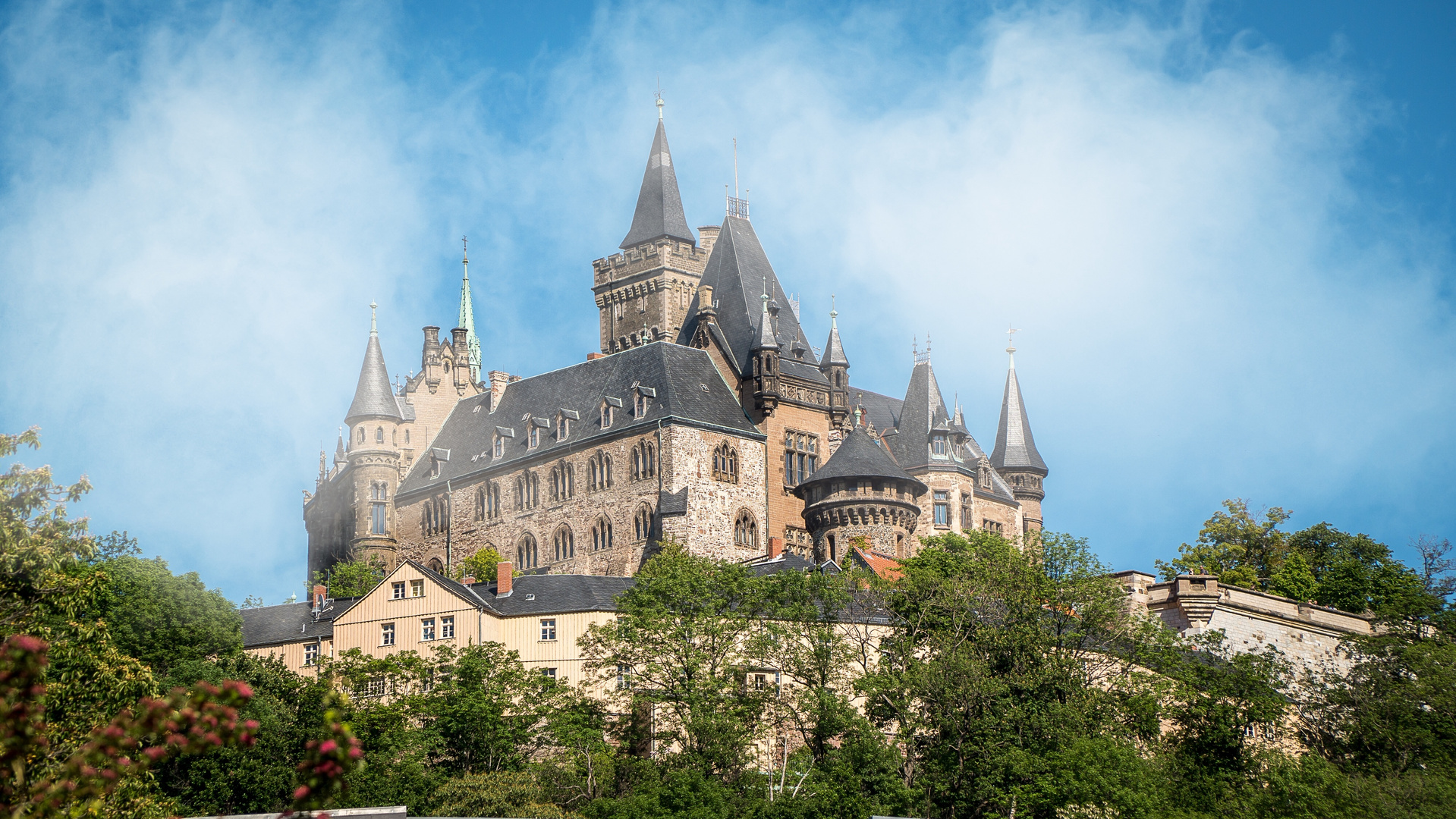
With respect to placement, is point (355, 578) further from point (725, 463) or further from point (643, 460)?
point (725, 463)

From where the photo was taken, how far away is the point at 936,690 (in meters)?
53.9

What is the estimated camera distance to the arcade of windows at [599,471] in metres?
82.4

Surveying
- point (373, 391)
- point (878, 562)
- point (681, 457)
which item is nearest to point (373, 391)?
point (373, 391)

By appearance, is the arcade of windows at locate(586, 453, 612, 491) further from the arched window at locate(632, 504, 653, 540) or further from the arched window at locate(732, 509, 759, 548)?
the arched window at locate(732, 509, 759, 548)

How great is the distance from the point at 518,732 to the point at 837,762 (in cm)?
1151

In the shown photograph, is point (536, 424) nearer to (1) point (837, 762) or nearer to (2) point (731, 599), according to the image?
(2) point (731, 599)

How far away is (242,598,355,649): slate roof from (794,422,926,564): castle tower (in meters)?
22.0

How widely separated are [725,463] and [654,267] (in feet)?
98.2

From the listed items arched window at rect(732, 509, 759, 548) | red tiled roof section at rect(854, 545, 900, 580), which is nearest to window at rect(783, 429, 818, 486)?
arched window at rect(732, 509, 759, 548)

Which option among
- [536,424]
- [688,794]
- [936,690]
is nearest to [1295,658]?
[936,690]

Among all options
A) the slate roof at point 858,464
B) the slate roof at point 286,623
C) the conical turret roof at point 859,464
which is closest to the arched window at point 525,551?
the slate roof at point 286,623

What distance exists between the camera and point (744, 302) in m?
90.0

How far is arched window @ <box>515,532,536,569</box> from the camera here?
85425 mm

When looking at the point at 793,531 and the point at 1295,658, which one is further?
the point at 793,531
